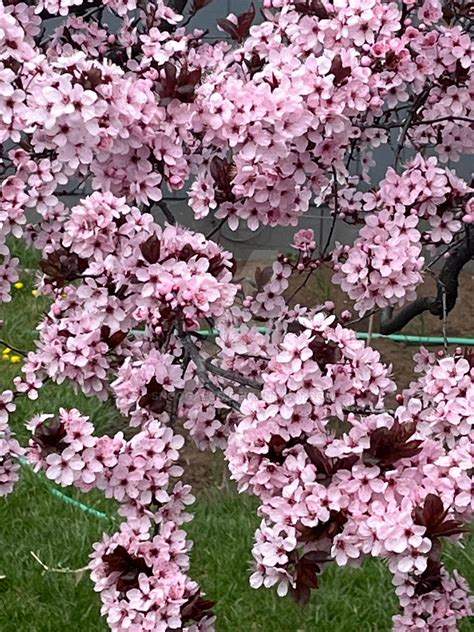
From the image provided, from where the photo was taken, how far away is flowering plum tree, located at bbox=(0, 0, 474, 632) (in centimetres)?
151

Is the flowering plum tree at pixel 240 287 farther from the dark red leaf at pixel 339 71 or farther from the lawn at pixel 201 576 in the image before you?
the lawn at pixel 201 576

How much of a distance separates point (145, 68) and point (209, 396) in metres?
0.66

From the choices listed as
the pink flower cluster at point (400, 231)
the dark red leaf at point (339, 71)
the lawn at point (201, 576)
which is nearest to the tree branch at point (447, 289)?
the pink flower cluster at point (400, 231)

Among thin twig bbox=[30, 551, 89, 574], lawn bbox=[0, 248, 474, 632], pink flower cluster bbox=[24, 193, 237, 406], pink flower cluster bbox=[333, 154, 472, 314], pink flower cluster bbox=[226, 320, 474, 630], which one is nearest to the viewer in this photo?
pink flower cluster bbox=[226, 320, 474, 630]

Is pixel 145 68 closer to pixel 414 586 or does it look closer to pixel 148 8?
pixel 148 8

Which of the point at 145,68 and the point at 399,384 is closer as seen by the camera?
the point at 145,68

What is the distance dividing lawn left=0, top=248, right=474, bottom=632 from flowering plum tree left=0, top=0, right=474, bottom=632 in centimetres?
78

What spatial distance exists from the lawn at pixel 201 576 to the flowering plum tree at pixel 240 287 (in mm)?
777

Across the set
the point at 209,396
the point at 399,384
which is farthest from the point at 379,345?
the point at 209,396

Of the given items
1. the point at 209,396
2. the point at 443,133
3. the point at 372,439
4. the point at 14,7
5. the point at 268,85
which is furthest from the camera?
the point at 443,133

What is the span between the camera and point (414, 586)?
1.85m

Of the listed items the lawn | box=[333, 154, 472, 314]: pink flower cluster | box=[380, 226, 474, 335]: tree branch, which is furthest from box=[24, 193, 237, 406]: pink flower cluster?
the lawn

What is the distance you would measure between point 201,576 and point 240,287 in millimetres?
1331

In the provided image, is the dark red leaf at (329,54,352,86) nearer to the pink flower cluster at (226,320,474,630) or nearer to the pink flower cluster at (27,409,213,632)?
the pink flower cluster at (226,320,474,630)
